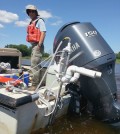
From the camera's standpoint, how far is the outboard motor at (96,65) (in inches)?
187

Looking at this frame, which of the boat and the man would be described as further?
the man

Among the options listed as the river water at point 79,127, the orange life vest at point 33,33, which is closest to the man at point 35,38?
the orange life vest at point 33,33

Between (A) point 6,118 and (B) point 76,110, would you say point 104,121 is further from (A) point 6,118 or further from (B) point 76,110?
(A) point 6,118

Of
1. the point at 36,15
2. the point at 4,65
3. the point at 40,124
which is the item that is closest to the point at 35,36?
the point at 36,15

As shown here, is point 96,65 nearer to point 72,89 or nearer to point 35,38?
point 72,89

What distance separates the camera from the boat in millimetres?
3805

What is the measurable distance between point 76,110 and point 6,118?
1888 mm

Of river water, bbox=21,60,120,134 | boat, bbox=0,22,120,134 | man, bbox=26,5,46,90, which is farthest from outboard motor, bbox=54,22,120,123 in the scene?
man, bbox=26,5,46,90

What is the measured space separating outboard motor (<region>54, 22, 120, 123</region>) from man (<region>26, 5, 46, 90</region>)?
69 centimetres

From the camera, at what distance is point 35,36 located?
5.61 meters

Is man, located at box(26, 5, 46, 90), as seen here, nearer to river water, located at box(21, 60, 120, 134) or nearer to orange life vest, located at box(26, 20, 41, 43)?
orange life vest, located at box(26, 20, 41, 43)

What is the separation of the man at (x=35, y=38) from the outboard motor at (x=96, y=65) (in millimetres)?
688

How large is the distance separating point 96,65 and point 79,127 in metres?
1.34

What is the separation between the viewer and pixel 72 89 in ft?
17.4
